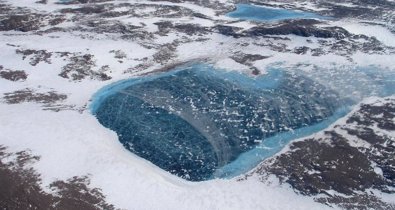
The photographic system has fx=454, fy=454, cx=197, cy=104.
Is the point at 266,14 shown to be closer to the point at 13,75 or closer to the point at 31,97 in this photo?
the point at 13,75

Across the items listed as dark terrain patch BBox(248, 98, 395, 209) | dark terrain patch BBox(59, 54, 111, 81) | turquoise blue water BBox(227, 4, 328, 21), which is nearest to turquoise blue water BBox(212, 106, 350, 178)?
dark terrain patch BBox(248, 98, 395, 209)

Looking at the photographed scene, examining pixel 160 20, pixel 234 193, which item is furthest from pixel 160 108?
pixel 160 20

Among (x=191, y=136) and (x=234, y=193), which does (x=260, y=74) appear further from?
(x=234, y=193)

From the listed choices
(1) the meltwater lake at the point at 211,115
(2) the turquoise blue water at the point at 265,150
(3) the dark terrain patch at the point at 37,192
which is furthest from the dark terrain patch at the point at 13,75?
(2) the turquoise blue water at the point at 265,150

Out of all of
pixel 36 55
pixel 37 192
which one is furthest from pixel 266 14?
pixel 37 192

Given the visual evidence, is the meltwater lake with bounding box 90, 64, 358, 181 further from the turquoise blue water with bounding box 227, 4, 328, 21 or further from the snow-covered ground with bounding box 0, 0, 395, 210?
the turquoise blue water with bounding box 227, 4, 328, 21

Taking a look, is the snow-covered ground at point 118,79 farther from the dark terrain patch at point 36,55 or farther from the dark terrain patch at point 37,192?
the dark terrain patch at point 37,192
